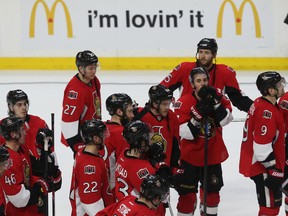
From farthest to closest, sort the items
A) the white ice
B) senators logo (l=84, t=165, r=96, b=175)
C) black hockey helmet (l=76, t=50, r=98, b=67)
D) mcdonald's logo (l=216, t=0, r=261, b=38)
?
1. mcdonald's logo (l=216, t=0, r=261, b=38)
2. the white ice
3. black hockey helmet (l=76, t=50, r=98, b=67)
4. senators logo (l=84, t=165, r=96, b=175)

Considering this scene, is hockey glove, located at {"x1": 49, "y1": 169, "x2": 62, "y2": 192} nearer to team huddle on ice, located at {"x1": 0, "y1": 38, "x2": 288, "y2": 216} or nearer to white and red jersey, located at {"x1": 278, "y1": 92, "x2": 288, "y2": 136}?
team huddle on ice, located at {"x1": 0, "y1": 38, "x2": 288, "y2": 216}

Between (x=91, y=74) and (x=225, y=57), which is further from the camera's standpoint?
(x=225, y=57)

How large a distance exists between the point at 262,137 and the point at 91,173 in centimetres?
133

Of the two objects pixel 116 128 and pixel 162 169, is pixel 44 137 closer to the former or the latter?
pixel 116 128

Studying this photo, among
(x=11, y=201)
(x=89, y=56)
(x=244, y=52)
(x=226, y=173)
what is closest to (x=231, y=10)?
(x=244, y=52)

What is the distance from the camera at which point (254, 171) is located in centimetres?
669

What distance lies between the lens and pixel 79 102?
700 centimetres

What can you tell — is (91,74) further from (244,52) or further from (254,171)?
(244,52)

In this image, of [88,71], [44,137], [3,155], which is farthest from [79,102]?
[3,155]

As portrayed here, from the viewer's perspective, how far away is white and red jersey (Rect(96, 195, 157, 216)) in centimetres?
511

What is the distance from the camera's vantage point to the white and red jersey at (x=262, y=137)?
6.54m

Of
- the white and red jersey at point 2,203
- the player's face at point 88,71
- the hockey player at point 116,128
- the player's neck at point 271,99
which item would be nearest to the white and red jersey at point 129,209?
the white and red jersey at point 2,203

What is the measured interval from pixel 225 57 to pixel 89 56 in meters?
5.03

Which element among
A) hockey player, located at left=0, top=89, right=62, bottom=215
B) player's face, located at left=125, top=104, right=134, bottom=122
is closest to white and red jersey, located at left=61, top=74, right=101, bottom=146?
hockey player, located at left=0, top=89, right=62, bottom=215
